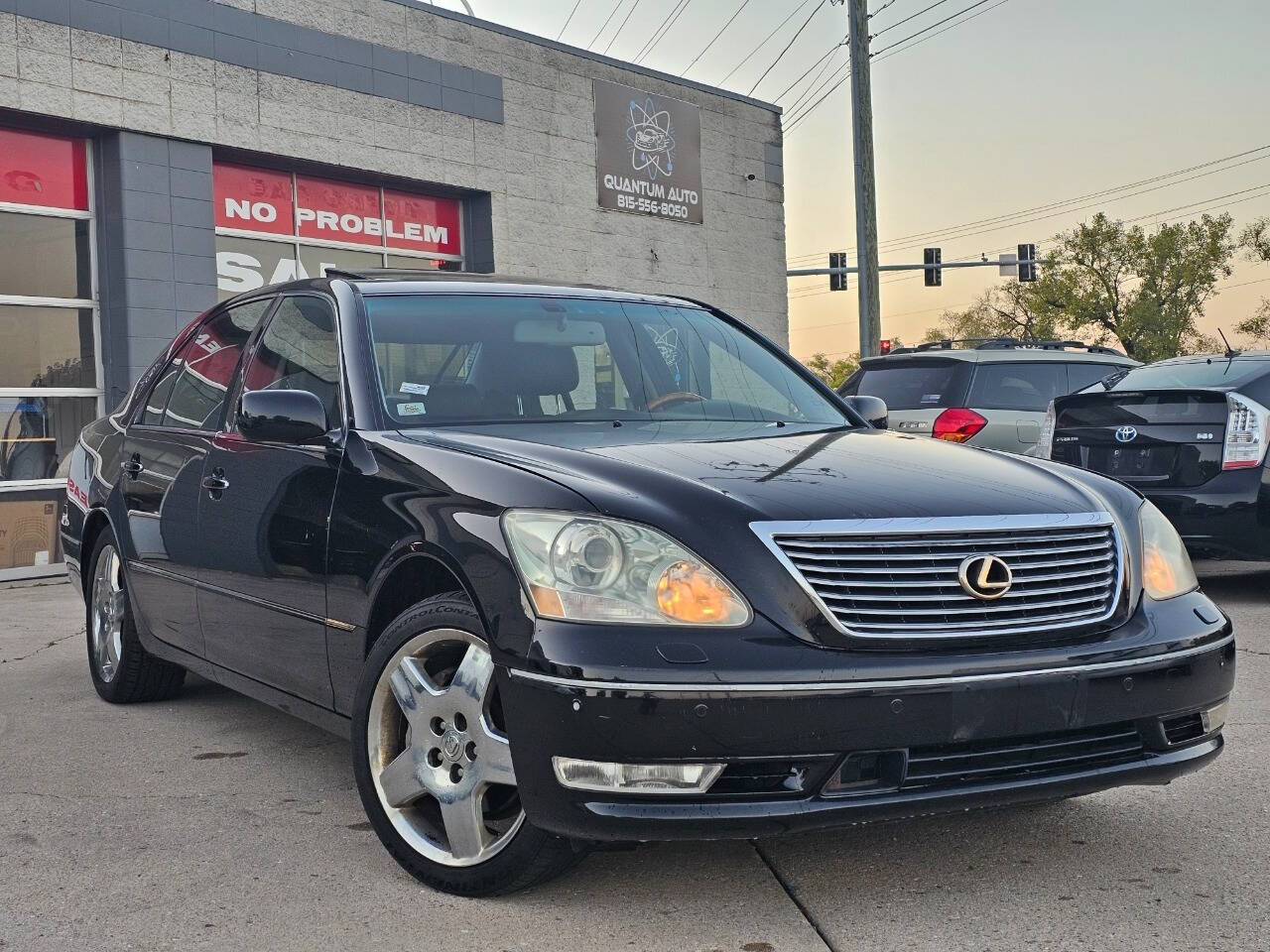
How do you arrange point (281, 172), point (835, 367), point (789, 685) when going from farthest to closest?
point (835, 367), point (281, 172), point (789, 685)

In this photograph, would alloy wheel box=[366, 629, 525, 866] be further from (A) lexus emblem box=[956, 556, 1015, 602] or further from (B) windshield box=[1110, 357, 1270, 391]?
(B) windshield box=[1110, 357, 1270, 391]

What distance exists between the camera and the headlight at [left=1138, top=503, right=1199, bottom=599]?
11.5ft

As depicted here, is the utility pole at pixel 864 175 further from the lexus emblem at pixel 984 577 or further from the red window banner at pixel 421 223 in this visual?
the lexus emblem at pixel 984 577

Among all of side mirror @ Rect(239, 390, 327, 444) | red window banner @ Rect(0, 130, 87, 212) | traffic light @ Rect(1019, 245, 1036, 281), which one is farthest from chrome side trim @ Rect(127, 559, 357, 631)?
traffic light @ Rect(1019, 245, 1036, 281)

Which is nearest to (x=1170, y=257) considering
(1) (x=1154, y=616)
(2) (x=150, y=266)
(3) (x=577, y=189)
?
(3) (x=577, y=189)

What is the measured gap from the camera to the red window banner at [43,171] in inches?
471

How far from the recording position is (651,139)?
58.2 feet

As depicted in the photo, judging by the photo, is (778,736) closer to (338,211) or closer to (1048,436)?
(1048,436)

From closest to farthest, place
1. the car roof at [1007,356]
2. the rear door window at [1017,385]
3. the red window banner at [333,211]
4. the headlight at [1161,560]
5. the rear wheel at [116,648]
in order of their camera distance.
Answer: the headlight at [1161,560], the rear wheel at [116,648], the rear door window at [1017,385], the car roof at [1007,356], the red window banner at [333,211]

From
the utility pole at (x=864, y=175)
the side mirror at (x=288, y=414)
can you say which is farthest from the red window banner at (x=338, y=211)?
the side mirror at (x=288, y=414)

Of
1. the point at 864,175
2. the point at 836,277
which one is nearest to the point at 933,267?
the point at 836,277

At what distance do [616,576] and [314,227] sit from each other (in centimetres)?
1215

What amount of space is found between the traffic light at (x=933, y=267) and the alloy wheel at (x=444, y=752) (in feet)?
114

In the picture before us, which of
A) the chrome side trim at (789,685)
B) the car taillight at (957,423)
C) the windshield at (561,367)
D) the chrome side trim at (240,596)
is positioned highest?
the windshield at (561,367)
